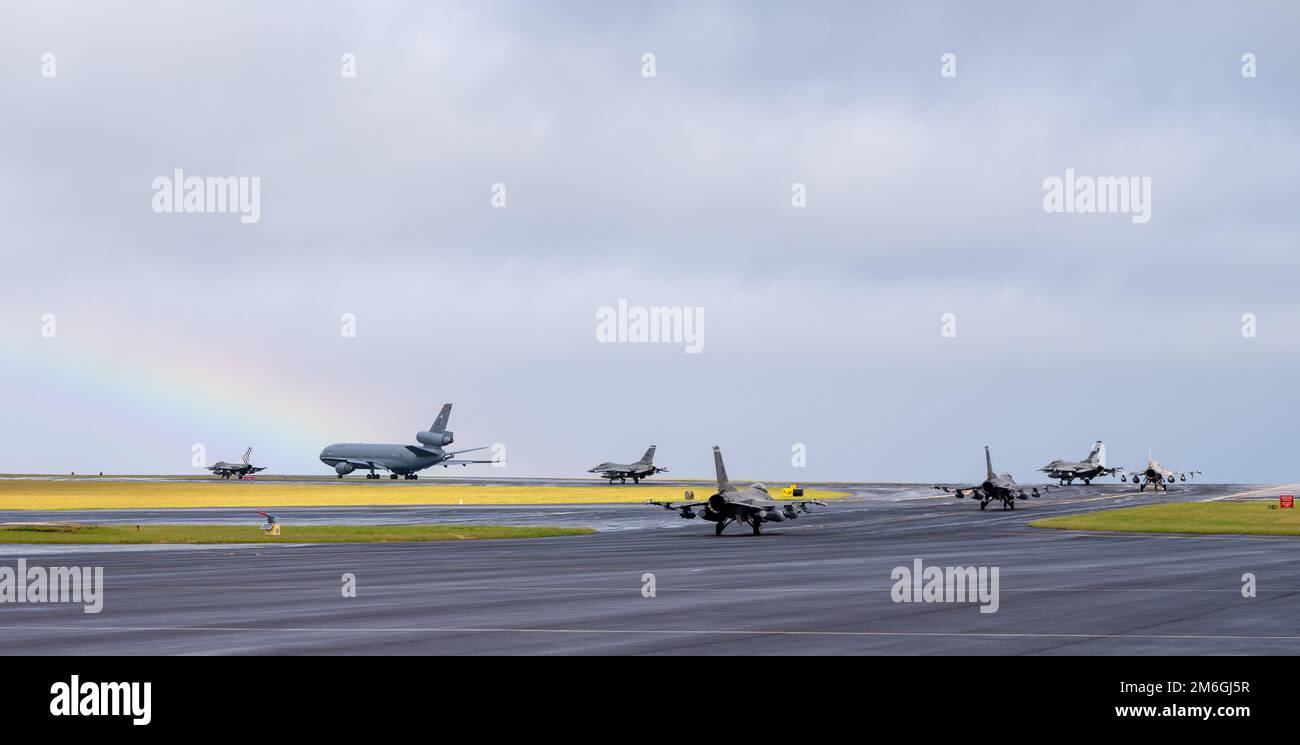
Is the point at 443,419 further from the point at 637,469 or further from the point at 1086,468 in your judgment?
the point at 1086,468

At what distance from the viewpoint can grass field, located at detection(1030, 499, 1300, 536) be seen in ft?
227

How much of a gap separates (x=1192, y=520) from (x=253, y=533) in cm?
5810

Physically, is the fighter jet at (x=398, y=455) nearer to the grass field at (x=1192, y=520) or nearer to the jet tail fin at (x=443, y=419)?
the jet tail fin at (x=443, y=419)

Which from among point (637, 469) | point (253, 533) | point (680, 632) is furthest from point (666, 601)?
point (637, 469)

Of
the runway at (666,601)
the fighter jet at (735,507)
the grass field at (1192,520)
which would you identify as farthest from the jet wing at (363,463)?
the runway at (666,601)

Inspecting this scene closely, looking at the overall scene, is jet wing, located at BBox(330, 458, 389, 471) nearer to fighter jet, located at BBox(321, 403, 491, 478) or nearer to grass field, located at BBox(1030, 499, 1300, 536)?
fighter jet, located at BBox(321, 403, 491, 478)

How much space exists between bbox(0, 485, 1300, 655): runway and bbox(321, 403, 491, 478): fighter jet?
111901mm

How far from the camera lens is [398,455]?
6629 inches

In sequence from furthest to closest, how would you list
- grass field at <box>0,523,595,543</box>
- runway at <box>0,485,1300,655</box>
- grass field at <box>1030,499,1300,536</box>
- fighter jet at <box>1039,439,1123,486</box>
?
fighter jet at <box>1039,439,1123,486</box> → grass field at <box>1030,499,1300,536</box> → grass field at <box>0,523,595,543</box> → runway at <box>0,485,1300,655</box>

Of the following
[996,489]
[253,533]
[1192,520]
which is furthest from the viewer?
[996,489]

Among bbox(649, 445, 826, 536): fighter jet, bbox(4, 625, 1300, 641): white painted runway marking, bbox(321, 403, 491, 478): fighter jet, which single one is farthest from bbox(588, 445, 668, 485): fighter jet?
bbox(4, 625, 1300, 641): white painted runway marking

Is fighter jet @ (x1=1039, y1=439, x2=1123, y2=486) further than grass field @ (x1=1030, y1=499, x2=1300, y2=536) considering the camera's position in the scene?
Yes
